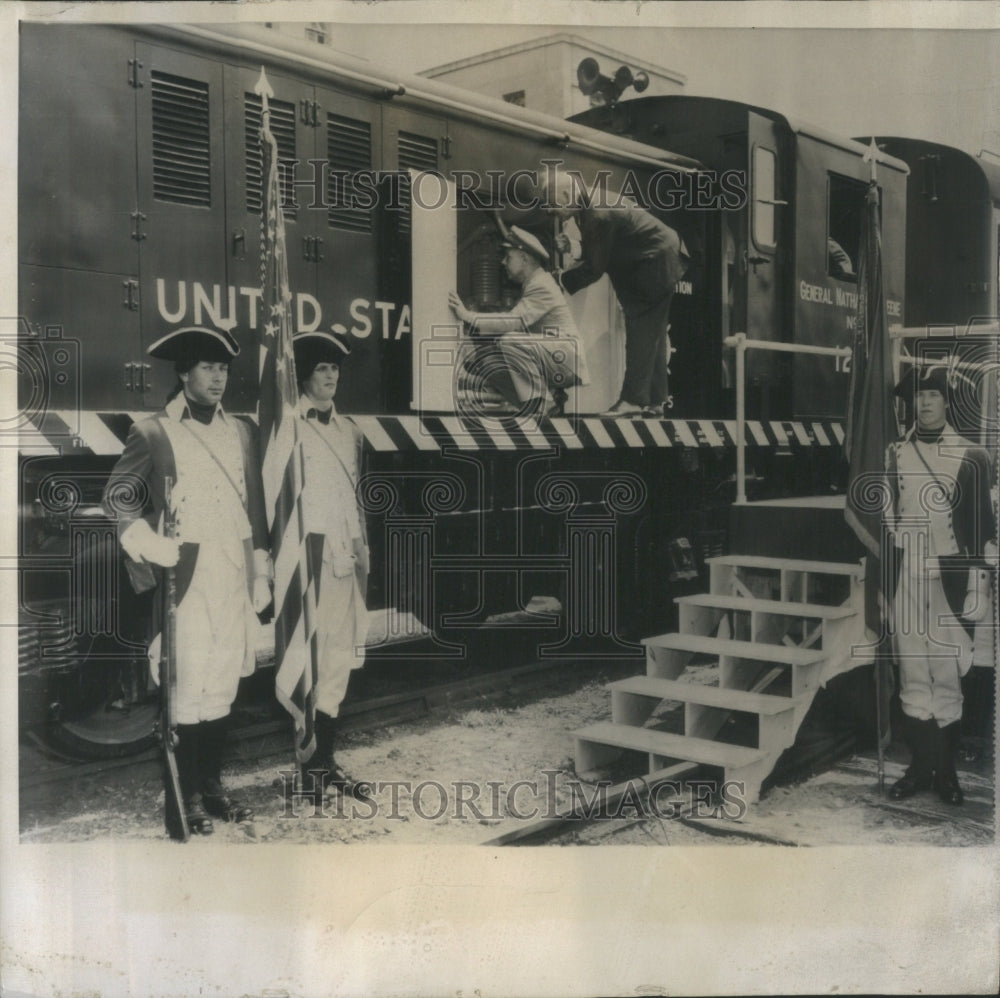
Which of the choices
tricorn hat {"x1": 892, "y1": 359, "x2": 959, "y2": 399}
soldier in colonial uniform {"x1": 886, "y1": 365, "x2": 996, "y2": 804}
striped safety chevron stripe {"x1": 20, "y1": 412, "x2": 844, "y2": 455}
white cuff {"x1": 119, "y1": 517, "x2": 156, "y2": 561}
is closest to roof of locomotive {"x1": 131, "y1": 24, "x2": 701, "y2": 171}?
striped safety chevron stripe {"x1": 20, "y1": 412, "x2": 844, "y2": 455}

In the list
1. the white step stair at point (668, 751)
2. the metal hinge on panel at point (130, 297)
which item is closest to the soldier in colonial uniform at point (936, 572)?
the white step stair at point (668, 751)

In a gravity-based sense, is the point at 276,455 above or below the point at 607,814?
above

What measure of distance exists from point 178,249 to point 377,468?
0.86m

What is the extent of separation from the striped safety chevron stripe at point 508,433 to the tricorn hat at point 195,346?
0.65ft

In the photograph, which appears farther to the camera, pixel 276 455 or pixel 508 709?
pixel 508 709

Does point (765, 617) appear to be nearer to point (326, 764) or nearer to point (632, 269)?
point (632, 269)

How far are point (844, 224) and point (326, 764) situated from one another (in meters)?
2.73

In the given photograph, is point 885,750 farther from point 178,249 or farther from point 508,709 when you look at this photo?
point 178,249

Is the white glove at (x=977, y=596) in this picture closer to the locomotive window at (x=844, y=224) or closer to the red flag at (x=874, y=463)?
the red flag at (x=874, y=463)

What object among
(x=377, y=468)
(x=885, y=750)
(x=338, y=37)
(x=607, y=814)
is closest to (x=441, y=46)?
(x=338, y=37)

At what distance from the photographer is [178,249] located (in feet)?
8.74

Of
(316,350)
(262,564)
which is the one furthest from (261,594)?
(316,350)

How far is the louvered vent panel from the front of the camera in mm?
2928

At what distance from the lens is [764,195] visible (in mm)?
3357
